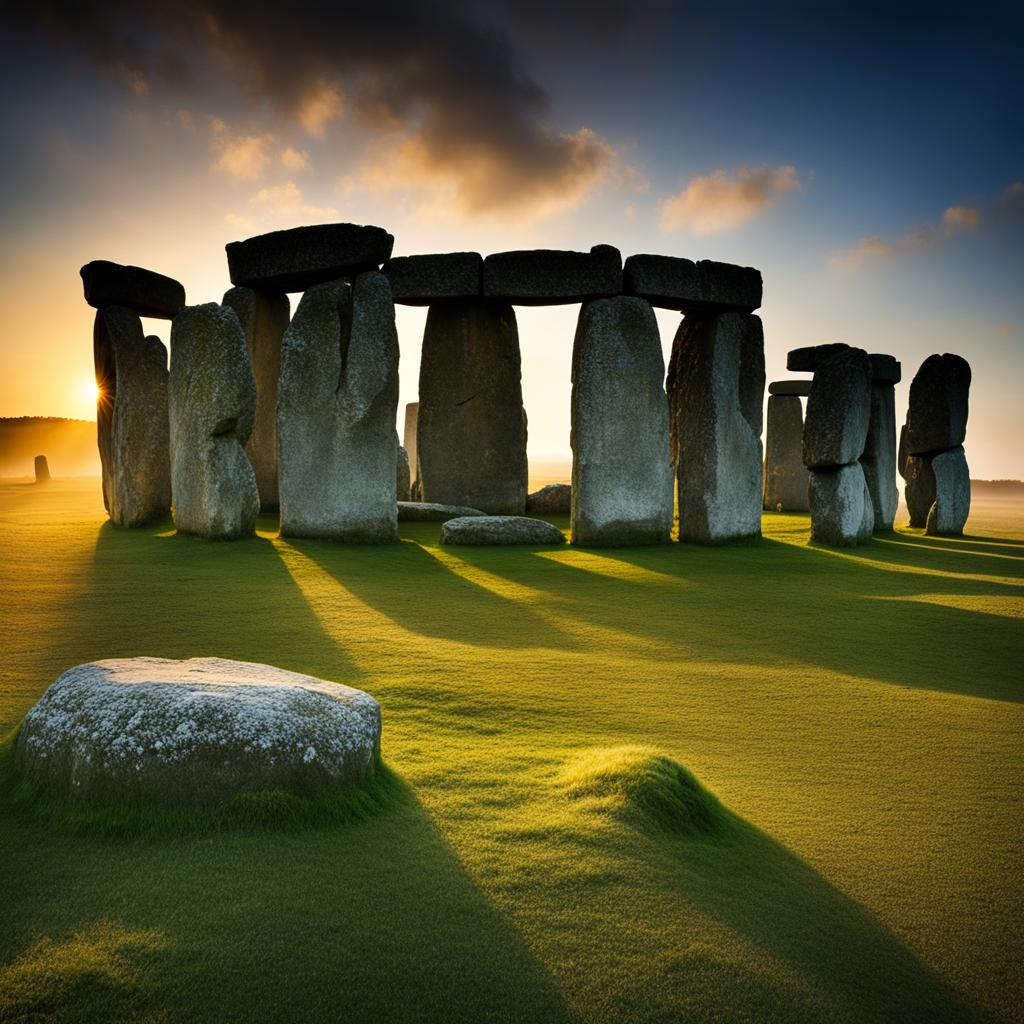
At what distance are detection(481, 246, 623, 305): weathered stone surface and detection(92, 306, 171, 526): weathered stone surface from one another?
5.19 metres

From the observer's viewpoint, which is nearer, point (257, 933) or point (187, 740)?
point (257, 933)

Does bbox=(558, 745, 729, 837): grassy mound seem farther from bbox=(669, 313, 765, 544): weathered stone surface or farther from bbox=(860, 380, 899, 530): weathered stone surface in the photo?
bbox=(860, 380, 899, 530): weathered stone surface

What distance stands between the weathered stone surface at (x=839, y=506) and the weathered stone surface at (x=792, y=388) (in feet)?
29.8

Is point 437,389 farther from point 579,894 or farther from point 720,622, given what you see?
point 579,894

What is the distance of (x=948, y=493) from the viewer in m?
14.9

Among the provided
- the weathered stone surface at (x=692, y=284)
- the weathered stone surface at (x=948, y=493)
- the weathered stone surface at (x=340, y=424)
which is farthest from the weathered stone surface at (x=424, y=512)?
the weathered stone surface at (x=948, y=493)

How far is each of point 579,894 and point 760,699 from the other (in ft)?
8.27

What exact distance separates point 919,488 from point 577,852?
50.3ft

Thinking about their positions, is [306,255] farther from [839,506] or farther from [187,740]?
[187,740]

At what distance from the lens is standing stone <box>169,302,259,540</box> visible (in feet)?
33.2

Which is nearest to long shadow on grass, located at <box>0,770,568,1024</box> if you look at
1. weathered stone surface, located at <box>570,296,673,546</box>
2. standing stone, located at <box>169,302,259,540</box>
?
standing stone, located at <box>169,302,259,540</box>

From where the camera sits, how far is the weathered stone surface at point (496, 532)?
1098 centimetres

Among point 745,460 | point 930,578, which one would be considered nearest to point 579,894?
point 930,578

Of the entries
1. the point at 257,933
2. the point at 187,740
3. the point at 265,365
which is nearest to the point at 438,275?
the point at 265,365
